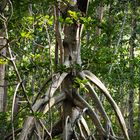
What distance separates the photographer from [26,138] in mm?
3678

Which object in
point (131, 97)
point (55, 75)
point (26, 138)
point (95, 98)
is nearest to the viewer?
point (26, 138)

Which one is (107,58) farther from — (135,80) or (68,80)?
(135,80)

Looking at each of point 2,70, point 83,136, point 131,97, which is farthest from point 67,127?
point 131,97

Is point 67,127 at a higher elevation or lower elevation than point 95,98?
lower

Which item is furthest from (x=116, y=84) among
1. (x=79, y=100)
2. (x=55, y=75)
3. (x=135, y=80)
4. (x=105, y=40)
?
(x=55, y=75)

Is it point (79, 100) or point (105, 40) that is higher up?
point (105, 40)

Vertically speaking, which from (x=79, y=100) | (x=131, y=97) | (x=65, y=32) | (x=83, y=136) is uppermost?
(x=65, y=32)

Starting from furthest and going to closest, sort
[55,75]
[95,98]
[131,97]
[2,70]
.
A: [131,97], [2,70], [95,98], [55,75]

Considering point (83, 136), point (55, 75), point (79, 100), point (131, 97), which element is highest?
point (55, 75)

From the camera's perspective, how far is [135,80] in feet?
23.6

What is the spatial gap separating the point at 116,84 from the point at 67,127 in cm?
337

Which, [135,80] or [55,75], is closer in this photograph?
[55,75]

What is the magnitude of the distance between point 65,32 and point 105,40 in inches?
113

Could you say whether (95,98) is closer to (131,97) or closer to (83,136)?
(83,136)
